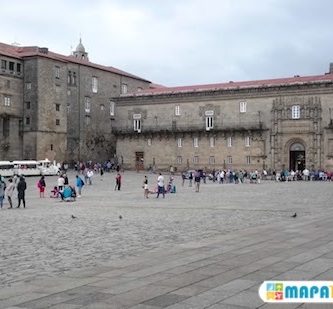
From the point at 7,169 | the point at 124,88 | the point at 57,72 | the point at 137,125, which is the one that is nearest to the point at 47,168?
the point at 7,169

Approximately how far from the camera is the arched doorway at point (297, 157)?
57125mm

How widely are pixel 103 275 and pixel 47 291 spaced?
1.16m

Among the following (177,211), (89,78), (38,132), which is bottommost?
(177,211)

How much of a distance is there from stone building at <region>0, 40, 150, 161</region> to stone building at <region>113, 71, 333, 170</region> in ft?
12.5

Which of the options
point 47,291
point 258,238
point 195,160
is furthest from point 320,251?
point 195,160

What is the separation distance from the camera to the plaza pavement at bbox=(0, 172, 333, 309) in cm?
667

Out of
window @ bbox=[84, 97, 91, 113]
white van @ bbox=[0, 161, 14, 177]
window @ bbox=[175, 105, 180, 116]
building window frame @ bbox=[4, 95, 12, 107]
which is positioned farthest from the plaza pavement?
window @ bbox=[84, 97, 91, 113]

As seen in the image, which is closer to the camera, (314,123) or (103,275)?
(103,275)

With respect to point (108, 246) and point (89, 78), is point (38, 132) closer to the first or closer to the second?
point (89, 78)

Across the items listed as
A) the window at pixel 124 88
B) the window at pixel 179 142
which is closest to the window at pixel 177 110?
the window at pixel 179 142

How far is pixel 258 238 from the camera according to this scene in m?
11.8

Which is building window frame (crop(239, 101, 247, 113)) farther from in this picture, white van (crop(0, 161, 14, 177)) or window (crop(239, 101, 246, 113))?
white van (crop(0, 161, 14, 177))

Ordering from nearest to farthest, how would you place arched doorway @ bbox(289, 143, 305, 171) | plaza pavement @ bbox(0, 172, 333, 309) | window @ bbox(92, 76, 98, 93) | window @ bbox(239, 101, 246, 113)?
plaza pavement @ bbox(0, 172, 333, 309) → arched doorway @ bbox(289, 143, 305, 171) → window @ bbox(239, 101, 246, 113) → window @ bbox(92, 76, 98, 93)

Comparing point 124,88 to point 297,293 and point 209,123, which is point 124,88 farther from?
point 297,293
